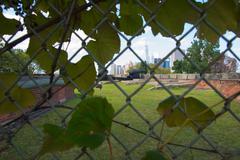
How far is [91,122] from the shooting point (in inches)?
18.0

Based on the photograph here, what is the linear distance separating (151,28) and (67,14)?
0.16 m

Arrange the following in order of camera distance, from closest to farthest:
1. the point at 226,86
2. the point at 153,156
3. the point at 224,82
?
the point at 153,156, the point at 226,86, the point at 224,82

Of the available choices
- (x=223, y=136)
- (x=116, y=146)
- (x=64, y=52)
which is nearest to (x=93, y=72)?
(x=64, y=52)

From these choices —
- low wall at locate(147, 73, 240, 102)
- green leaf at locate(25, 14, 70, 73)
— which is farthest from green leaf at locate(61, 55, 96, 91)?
low wall at locate(147, 73, 240, 102)

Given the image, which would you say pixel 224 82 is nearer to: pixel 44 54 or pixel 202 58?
pixel 44 54

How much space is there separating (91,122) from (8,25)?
0.33m

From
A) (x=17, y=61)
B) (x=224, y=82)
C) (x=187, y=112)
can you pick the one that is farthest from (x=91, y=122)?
(x=224, y=82)

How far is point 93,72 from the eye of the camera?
0.64 meters

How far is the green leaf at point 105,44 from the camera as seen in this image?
0.69 m

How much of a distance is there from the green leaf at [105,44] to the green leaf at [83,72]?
56 millimetres

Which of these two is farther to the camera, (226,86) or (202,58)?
(202,58)

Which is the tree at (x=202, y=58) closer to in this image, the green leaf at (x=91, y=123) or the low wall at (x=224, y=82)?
the low wall at (x=224, y=82)

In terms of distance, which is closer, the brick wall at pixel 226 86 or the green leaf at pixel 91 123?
the green leaf at pixel 91 123

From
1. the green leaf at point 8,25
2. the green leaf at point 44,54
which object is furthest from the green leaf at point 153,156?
the green leaf at point 8,25
